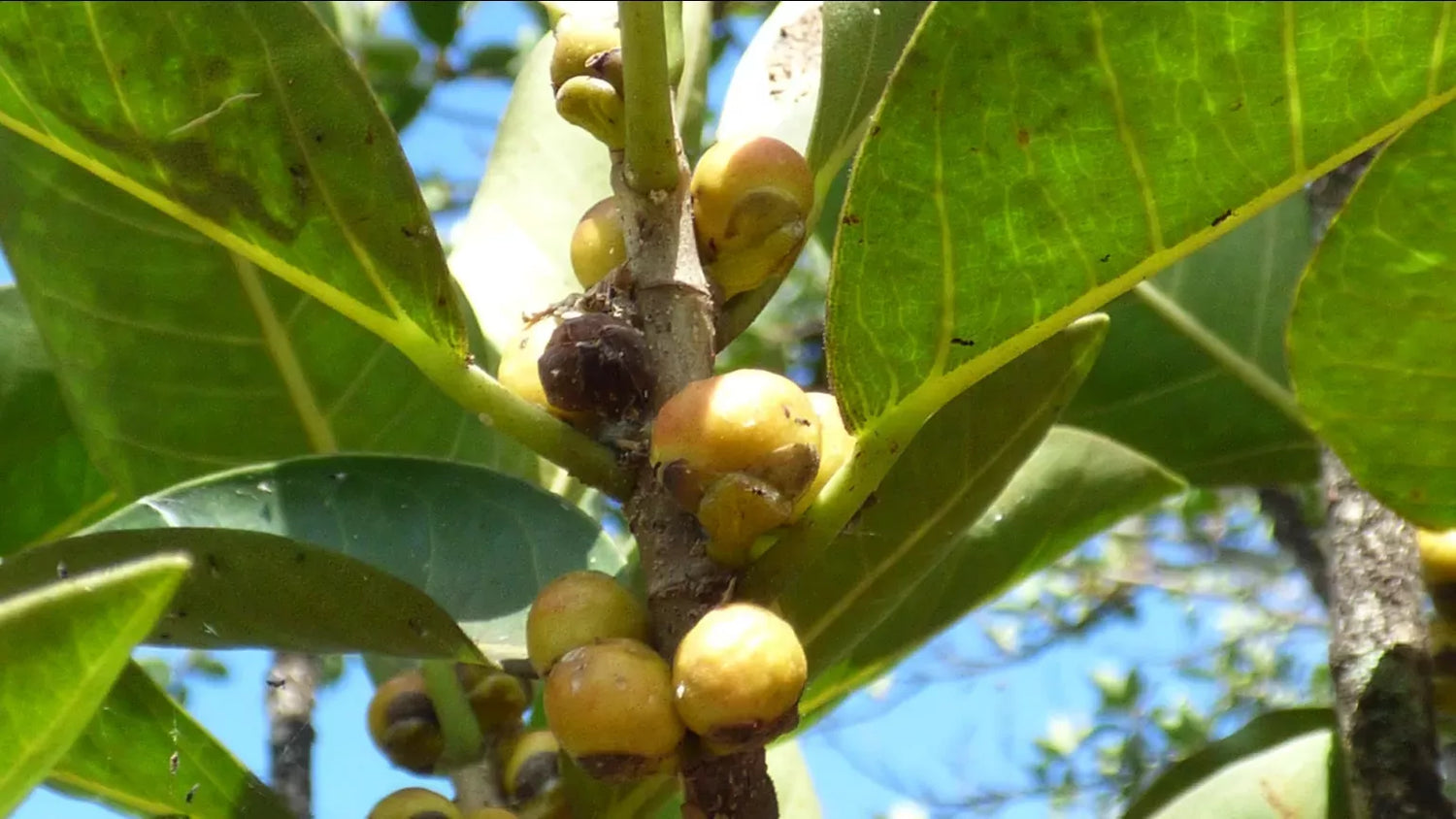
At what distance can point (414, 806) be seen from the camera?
1.11 metres

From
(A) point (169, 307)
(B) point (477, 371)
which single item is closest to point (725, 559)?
(B) point (477, 371)

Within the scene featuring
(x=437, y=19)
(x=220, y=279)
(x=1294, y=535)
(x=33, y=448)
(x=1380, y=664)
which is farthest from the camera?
(x=437, y=19)

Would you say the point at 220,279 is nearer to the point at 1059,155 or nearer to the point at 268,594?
the point at 268,594

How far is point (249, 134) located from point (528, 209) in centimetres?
55

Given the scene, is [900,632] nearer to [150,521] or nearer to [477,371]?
[477,371]

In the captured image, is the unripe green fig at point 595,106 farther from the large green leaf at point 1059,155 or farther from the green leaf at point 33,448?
the green leaf at point 33,448

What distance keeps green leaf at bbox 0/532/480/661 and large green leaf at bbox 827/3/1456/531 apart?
0.83ft

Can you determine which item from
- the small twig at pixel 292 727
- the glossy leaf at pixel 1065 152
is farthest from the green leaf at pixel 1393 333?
the small twig at pixel 292 727

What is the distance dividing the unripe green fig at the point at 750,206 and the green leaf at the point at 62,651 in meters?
0.43

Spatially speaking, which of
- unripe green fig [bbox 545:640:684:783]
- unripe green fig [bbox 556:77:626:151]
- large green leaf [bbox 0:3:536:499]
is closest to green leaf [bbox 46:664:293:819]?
large green leaf [bbox 0:3:536:499]

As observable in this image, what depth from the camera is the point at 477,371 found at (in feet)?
3.14

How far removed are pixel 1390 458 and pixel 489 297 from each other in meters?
0.76

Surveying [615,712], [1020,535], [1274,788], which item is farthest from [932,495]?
[1274,788]

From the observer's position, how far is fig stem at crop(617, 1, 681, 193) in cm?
87
